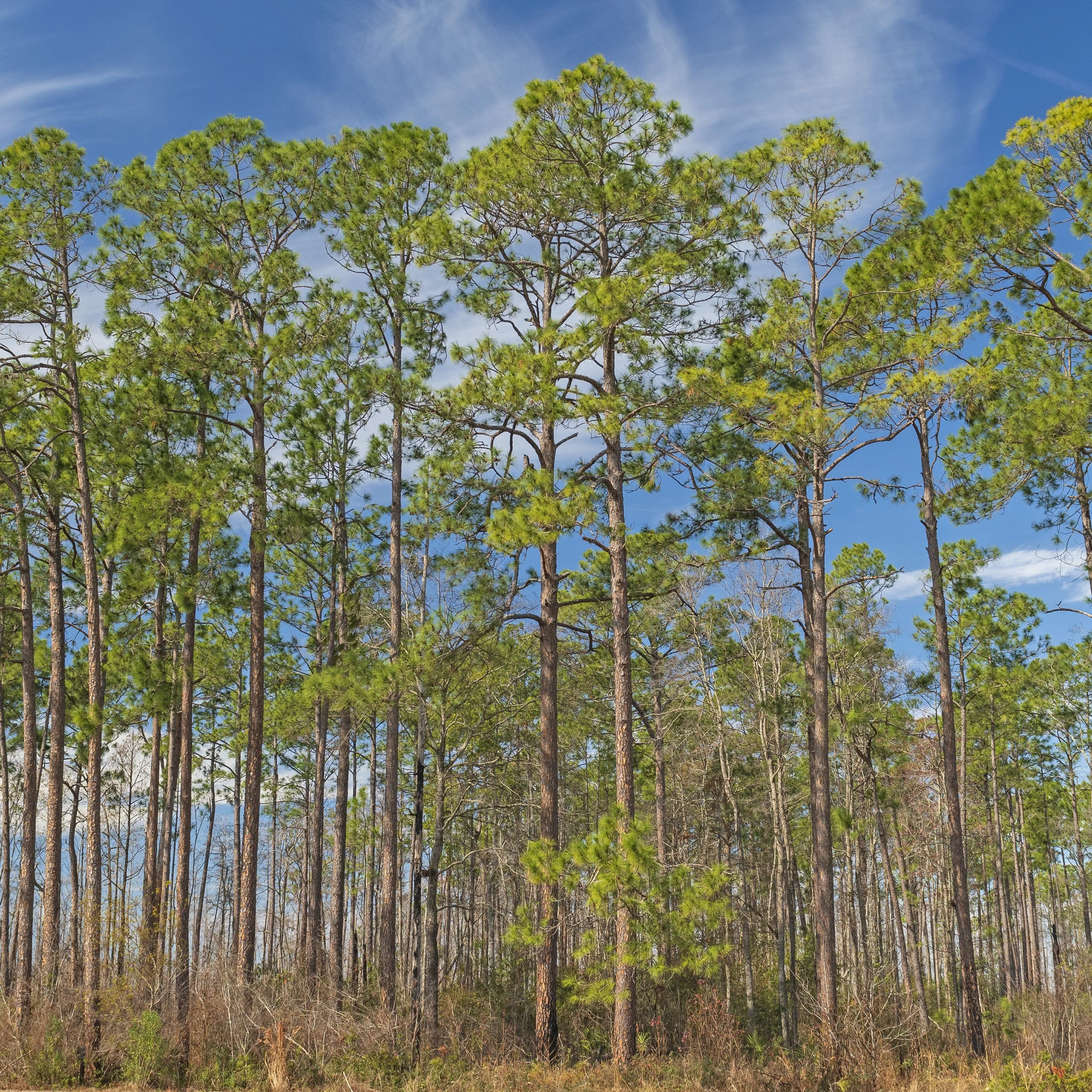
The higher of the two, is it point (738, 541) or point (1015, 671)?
point (738, 541)

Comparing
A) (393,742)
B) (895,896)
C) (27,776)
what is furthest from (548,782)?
(895,896)

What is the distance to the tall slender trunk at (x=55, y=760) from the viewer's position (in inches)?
465

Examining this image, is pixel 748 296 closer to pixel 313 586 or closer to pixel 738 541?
pixel 738 541

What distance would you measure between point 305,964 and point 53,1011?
711 cm

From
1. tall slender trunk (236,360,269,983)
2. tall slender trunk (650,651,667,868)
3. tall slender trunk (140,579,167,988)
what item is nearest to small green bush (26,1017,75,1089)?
tall slender trunk (140,579,167,988)

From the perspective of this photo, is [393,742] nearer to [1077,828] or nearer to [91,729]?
[91,729]

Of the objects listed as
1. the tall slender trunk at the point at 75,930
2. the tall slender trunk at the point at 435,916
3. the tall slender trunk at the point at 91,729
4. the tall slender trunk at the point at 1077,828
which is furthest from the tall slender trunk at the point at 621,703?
the tall slender trunk at the point at 1077,828

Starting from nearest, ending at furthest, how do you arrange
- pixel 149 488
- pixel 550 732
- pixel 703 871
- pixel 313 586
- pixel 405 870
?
pixel 703 871 → pixel 550 732 → pixel 149 488 → pixel 313 586 → pixel 405 870

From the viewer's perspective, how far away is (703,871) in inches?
417

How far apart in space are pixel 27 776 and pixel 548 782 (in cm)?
753

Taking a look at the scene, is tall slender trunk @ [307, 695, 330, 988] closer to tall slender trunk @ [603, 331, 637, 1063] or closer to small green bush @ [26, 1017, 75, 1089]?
small green bush @ [26, 1017, 75, 1089]

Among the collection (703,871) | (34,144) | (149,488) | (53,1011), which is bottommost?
(53,1011)

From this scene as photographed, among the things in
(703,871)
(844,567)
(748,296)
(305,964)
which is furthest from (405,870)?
(748,296)

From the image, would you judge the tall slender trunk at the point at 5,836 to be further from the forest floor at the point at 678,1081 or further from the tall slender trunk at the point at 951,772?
the tall slender trunk at the point at 951,772
